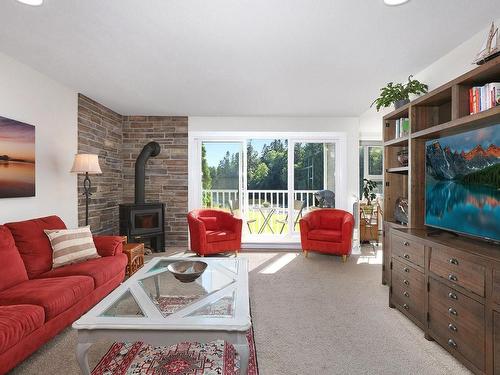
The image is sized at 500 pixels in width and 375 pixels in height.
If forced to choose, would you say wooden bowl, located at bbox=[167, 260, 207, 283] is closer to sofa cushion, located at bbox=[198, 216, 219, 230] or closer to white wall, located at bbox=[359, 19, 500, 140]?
sofa cushion, located at bbox=[198, 216, 219, 230]

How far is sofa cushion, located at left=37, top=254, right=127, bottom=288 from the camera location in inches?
109

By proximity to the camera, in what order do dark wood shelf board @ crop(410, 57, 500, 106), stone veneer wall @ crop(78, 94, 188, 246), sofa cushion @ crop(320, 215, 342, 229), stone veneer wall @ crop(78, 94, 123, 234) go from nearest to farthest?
dark wood shelf board @ crop(410, 57, 500, 106)
stone veneer wall @ crop(78, 94, 123, 234)
sofa cushion @ crop(320, 215, 342, 229)
stone veneer wall @ crop(78, 94, 188, 246)

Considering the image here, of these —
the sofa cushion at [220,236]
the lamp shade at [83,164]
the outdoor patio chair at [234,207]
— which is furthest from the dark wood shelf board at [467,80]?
the lamp shade at [83,164]

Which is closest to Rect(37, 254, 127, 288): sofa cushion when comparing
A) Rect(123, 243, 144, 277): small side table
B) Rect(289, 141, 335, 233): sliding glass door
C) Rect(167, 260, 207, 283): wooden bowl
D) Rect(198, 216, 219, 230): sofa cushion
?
Rect(123, 243, 144, 277): small side table

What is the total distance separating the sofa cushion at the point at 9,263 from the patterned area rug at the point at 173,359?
0.99 m

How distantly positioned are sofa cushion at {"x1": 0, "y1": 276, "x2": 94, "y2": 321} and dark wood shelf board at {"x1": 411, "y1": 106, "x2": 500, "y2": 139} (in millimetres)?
3224

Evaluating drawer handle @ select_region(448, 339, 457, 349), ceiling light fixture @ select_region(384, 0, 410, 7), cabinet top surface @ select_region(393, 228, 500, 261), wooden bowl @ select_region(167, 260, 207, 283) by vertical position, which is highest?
ceiling light fixture @ select_region(384, 0, 410, 7)

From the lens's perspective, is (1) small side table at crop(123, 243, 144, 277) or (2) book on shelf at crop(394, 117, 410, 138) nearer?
(2) book on shelf at crop(394, 117, 410, 138)

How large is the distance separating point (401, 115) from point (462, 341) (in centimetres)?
241

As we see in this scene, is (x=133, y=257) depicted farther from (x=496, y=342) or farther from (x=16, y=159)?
(x=496, y=342)

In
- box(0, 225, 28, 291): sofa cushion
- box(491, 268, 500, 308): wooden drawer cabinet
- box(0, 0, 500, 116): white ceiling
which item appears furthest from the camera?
box(0, 225, 28, 291): sofa cushion

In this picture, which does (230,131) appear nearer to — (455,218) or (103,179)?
(103,179)

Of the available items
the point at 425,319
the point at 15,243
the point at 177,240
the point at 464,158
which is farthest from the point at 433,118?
the point at 177,240

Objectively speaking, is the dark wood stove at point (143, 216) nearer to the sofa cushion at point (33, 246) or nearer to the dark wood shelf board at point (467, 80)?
the sofa cushion at point (33, 246)
